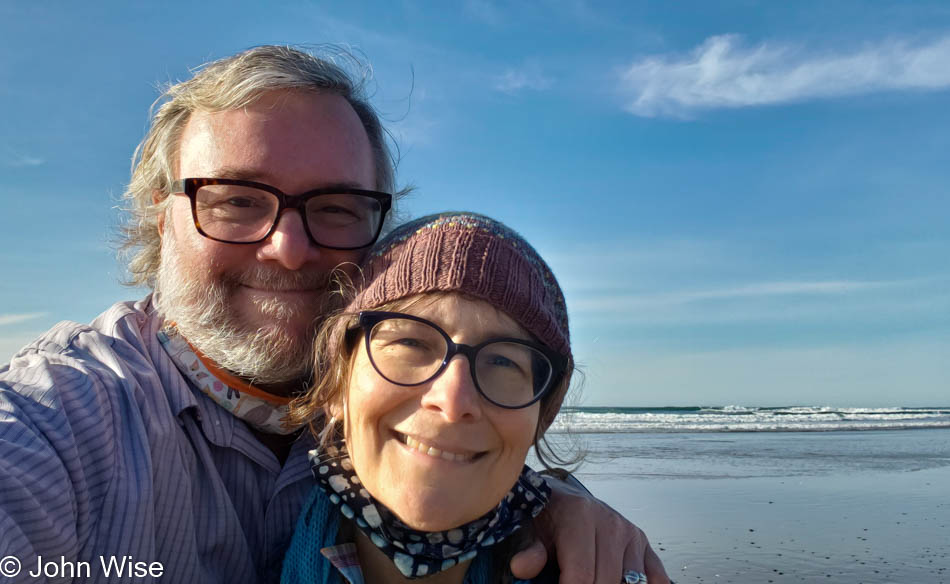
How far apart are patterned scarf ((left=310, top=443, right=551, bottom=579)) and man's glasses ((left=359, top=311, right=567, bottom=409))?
0.41 metres

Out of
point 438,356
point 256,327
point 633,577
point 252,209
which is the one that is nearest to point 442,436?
point 438,356

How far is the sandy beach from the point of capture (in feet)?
18.8

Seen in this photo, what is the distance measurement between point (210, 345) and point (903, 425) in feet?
85.5

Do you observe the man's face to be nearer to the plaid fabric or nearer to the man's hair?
the man's hair

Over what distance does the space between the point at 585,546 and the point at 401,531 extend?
26.2 inches

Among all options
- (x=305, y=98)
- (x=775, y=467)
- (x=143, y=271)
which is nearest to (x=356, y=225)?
(x=305, y=98)

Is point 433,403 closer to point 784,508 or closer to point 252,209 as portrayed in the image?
point 252,209

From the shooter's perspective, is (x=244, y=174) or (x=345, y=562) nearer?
(x=345, y=562)

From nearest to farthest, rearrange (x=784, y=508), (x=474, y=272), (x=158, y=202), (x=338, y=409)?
(x=474, y=272)
(x=338, y=409)
(x=158, y=202)
(x=784, y=508)

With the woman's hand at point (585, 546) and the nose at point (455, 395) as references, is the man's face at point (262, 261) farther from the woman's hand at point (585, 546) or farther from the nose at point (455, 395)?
the woman's hand at point (585, 546)

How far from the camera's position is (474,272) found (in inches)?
80.2

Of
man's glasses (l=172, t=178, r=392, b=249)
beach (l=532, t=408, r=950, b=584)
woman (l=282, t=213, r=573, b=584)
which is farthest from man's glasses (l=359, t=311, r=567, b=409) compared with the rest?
beach (l=532, t=408, r=950, b=584)

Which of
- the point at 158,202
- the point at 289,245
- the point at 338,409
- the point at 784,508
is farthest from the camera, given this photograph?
the point at 784,508

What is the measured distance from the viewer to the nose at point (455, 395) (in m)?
1.91
